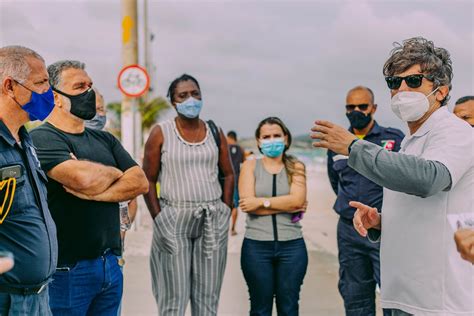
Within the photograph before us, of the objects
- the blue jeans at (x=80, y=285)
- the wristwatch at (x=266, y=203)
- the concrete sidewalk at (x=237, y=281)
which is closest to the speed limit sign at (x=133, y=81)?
the concrete sidewalk at (x=237, y=281)

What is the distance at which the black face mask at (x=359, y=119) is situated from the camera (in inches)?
194

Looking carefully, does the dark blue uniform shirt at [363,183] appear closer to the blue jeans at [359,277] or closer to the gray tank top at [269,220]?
the blue jeans at [359,277]

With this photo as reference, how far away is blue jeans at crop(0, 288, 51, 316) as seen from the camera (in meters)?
2.62

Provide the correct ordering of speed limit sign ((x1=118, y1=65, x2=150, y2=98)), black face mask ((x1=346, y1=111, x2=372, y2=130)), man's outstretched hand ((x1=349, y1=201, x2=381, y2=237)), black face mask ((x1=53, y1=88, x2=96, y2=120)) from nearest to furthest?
man's outstretched hand ((x1=349, y1=201, x2=381, y2=237)), black face mask ((x1=53, y1=88, x2=96, y2=120)), black face mask ((x1=346, y1=111, x2=372, y2=130)), speed limit sign ((x1=118, y1=65, x2=150, y2=98))

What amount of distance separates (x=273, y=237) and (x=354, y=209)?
0.68 m

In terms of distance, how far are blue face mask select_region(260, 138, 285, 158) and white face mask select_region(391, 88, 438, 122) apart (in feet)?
6.87

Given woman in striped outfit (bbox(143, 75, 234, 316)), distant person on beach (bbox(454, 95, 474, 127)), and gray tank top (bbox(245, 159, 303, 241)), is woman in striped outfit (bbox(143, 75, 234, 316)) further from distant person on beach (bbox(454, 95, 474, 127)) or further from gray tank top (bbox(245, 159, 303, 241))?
distant person on beach (bbox(454, 95, 474, 127))

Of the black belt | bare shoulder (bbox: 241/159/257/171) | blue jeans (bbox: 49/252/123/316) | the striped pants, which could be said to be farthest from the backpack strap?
the black belt

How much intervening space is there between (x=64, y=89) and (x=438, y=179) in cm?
220

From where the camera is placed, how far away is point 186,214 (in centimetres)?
464

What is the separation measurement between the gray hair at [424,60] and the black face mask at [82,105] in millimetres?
1707

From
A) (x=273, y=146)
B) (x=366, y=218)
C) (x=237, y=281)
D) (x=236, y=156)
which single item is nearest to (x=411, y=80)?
(x=366, y=218)

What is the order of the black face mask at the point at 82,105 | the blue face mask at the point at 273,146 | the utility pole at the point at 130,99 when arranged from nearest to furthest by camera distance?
1. the black face mask at the point at 82,105
2. the blue face mask at the point at 273,146
3. the utility pole at the point at 130,99

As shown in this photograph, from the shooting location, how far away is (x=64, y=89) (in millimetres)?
3615
